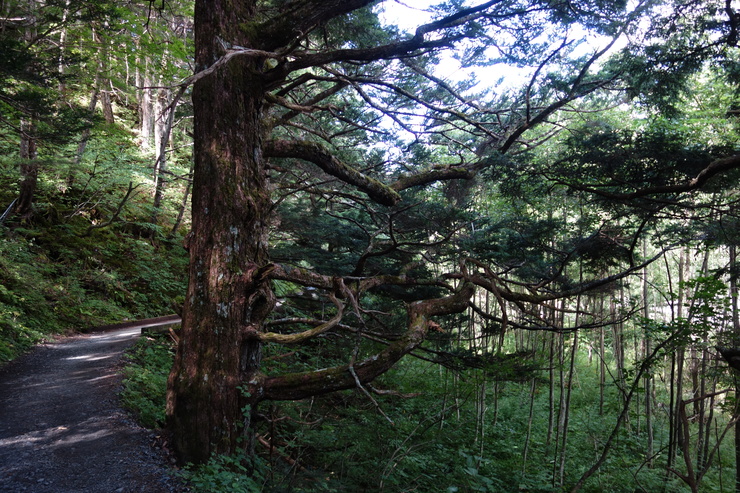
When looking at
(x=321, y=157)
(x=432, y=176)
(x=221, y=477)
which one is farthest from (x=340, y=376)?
(x=432, y=176)

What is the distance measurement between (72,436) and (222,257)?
8.71 feet

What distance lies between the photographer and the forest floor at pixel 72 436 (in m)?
3.74

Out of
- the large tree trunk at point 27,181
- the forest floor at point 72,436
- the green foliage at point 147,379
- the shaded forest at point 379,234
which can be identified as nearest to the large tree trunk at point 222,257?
the shaded forest at point 379,234

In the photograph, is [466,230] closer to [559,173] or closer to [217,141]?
[559,173]

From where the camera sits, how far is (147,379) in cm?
640

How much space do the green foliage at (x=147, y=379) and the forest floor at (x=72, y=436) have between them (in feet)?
0.50

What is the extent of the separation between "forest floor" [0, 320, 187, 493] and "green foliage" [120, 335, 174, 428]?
15cm

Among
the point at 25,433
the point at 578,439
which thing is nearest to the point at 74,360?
the point at 25,433

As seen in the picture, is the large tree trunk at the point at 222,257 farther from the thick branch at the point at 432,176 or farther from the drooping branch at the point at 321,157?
the thick branch at the point at 432,176

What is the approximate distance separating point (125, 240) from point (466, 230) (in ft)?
38.8

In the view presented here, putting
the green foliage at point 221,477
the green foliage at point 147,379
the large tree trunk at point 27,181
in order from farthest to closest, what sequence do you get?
the large tree trunk at point 27,181 < the green foliage at point 147,379 < the green foliage at point 221,477

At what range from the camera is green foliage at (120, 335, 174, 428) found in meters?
5.29

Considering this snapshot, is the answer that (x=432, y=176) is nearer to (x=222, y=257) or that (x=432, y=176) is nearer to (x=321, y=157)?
(x=321, y=157)

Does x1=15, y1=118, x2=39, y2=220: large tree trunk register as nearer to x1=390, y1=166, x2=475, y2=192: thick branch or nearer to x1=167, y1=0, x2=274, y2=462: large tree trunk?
x1=167, y1=0, x2=274, y2=462: large tree trunk
